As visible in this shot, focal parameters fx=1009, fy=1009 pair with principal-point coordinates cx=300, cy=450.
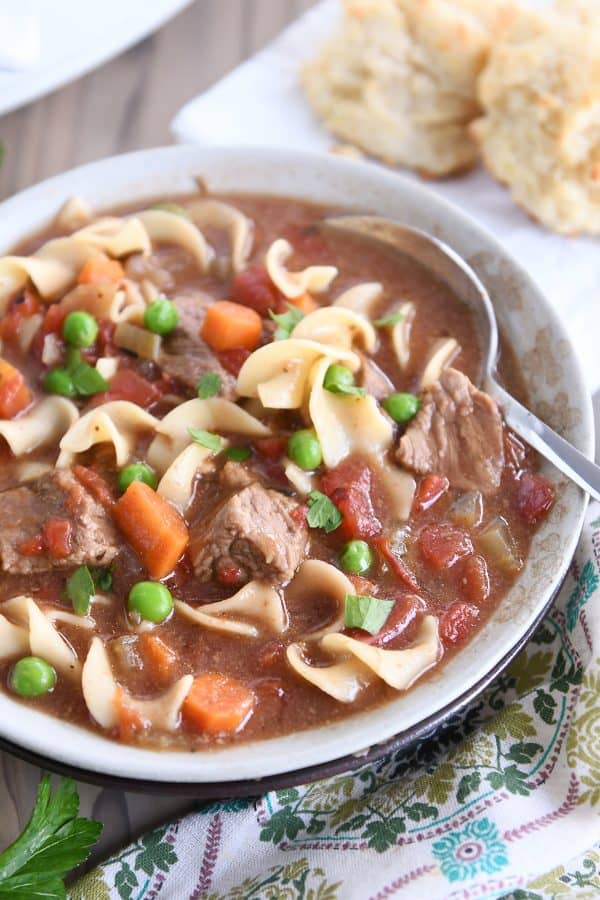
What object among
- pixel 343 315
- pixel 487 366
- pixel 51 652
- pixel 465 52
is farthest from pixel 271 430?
pixel 465 52

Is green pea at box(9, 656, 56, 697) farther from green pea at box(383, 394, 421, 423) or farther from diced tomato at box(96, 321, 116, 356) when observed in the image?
green pea at box(383, 394, 421, 423)

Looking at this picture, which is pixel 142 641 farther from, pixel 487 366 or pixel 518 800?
pixel 487 366

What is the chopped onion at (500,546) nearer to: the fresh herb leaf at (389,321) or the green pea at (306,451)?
the green pea at (306,451)

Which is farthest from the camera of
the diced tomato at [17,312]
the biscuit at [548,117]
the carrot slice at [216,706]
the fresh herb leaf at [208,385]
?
the biscuit at [548,117]

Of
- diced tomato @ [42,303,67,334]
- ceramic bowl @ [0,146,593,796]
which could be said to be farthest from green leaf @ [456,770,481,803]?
diced tomato @ [42,303,67,334]

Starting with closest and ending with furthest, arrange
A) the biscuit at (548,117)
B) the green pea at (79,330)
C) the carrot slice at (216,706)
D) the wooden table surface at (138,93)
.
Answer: the carrot slice at (216,706) < the green pea at (79,330) < the biscuit at (548,117) < the wooden table surface at (138,93)

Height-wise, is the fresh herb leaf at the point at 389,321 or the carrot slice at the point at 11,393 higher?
the fresh herb leaf at the point at 389,321

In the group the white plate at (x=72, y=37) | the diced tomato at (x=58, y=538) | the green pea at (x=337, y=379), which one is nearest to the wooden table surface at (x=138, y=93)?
the white plate at (x=72, y=37)

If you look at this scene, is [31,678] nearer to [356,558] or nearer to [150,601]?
[150,601]
